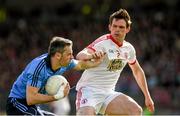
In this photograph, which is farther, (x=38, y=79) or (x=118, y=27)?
(x=118, y=27)

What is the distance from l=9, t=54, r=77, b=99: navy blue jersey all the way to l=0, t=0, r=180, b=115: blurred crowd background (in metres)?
8.15

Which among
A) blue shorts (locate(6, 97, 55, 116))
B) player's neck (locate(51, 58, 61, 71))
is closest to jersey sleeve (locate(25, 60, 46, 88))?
player's neck (locate(51, 58, 61, 71))

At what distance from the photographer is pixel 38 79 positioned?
895 cm

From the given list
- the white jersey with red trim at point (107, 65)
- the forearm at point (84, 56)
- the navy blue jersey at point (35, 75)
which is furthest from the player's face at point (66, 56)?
the white jersey with red trim at point (107, 65)

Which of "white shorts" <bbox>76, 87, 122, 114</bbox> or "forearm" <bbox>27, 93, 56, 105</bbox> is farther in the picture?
"white shorts" <bbox>76, 87, 122, 114</bbox>

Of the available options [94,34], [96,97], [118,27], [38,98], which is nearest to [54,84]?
[38,98]

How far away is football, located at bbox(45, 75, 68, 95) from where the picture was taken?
9102 millimetres

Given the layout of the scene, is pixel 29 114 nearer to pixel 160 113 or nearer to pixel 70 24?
pixel 160 113

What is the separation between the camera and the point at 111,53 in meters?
10.2

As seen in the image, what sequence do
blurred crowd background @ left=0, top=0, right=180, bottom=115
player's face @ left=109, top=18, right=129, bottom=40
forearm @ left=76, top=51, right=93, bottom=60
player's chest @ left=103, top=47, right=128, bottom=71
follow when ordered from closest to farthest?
forearm @ left=76, top=51, right=93, bottom=60
player's face @ left=109, top=18, right=129, bottom=40
player's chest @ left=103, top=47, right=128, bottom=71
blurred crowd background @ left=0, top=0, right=180, bottom=115

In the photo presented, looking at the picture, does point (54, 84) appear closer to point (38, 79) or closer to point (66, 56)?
point (38, 79)

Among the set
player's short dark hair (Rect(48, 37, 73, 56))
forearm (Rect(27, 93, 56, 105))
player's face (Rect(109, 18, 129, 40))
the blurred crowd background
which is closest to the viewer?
forearm (Rect(27, 93, 56, 105))

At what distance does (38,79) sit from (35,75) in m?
0.06

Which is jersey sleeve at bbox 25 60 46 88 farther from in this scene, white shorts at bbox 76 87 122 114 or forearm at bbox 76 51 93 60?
white shorts at bbox 76 87 122 114
